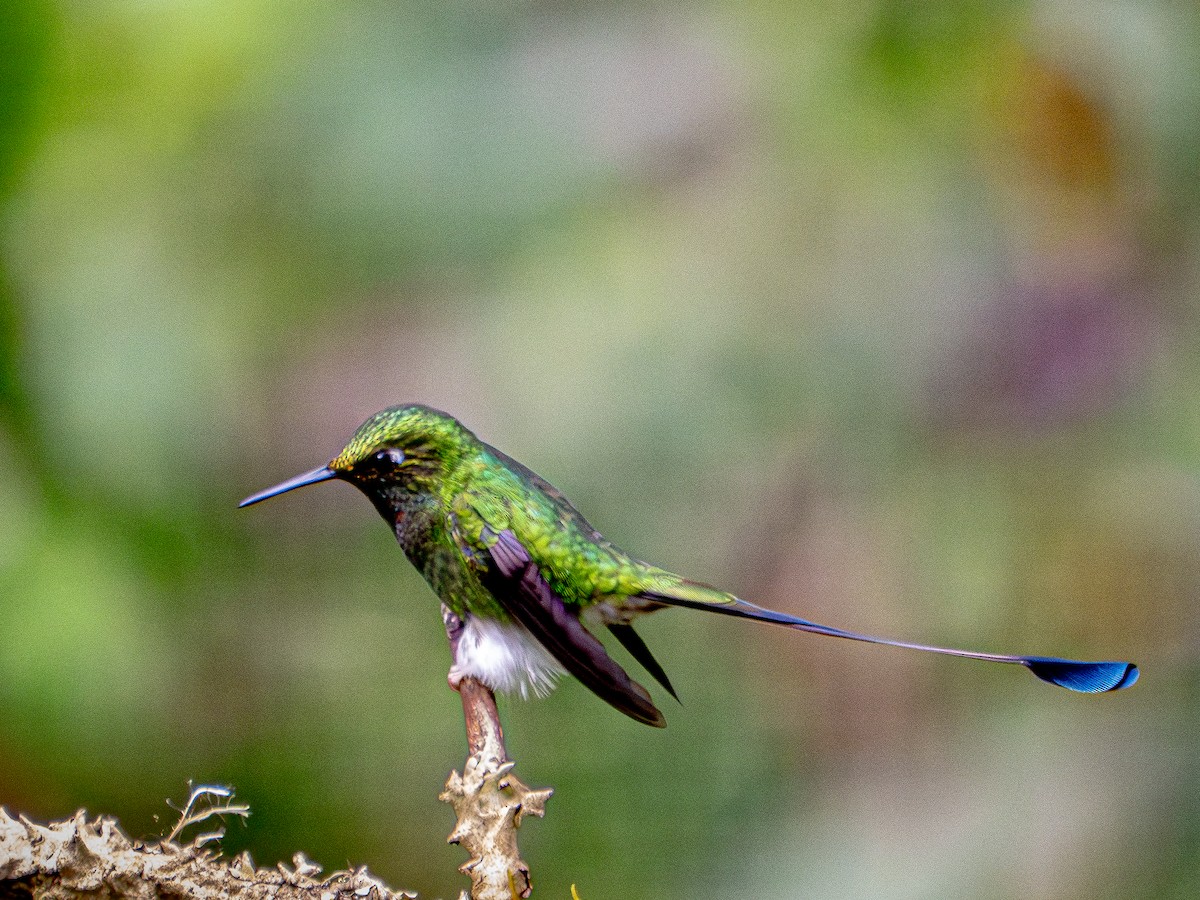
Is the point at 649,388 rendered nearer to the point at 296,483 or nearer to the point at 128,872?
the point at 296,483

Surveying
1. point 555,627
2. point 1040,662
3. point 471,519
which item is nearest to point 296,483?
point 471,519

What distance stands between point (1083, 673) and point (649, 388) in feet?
8.36

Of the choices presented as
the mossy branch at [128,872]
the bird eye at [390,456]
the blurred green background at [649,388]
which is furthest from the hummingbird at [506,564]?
the blurred green background at [649,388]

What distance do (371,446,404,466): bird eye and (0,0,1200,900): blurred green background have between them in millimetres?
1991

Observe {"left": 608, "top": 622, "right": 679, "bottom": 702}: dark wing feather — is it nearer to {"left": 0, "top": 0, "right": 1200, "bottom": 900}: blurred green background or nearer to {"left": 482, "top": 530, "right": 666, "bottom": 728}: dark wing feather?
{"left": 482, "top": 530, "right": 666, "bottom": 728}: dark wing feather

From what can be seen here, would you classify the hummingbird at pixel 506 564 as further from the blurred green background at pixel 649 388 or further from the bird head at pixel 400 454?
the blurred green background at pixel 649 388

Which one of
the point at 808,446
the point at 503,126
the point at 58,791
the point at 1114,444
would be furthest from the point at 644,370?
the point at 58,791

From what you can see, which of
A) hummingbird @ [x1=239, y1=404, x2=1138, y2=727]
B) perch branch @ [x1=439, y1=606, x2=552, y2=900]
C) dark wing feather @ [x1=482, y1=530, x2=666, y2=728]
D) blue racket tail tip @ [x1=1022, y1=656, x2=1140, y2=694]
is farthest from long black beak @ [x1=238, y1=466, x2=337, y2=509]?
blue racket tail tip @ [x1=1022, y1=656, x2=1140, y2=694]

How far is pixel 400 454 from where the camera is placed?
2.34m

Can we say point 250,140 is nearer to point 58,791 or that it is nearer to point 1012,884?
point 58,791

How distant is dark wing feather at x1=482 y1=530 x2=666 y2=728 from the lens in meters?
2.19

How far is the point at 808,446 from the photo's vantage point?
183 inches

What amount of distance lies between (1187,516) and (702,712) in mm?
1793

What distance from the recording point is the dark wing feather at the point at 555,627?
2.19 m
